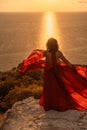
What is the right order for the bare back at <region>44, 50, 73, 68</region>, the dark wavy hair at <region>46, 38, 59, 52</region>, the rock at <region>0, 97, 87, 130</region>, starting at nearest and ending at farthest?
the rock at <region>0, 97, 87, 130</region>
the dark wavy hair at <region>46, 38, 59, 52</region>
the bare back at <region>44, 50, 73, 68</region>

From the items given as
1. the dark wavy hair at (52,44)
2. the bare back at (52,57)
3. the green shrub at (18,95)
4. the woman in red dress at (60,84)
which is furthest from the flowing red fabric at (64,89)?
the green shrub at (18,95)

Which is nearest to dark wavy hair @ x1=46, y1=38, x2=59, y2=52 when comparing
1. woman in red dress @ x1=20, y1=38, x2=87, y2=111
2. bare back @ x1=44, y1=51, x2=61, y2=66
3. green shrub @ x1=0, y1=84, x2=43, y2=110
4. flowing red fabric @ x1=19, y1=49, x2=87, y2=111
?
woman in red dress @ x1=20, y1=38, x2=87, y2=111

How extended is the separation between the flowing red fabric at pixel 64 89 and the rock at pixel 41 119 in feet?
0.70

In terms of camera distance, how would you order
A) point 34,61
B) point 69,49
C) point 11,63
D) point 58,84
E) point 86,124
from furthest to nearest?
1. point 69,49
2. point 11,63
3. point 34,61
4. point 58,84
5. point 86,124

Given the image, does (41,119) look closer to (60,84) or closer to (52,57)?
(60,84)

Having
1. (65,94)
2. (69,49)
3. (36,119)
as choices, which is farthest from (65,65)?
(69,49)

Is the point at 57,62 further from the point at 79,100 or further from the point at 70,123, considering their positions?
the point at 70,123

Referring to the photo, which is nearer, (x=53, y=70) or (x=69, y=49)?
(x=53, y=70)

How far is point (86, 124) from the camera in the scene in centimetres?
807

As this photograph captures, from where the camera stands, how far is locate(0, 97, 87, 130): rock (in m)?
8.03

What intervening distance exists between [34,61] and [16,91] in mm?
4453

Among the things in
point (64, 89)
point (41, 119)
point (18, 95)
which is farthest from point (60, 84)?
point (18, 95)

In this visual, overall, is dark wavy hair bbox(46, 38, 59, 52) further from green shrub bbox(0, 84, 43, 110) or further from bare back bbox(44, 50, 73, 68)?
green shrub bbox(0, 84, 43, 110)

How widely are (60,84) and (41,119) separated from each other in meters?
1.06
